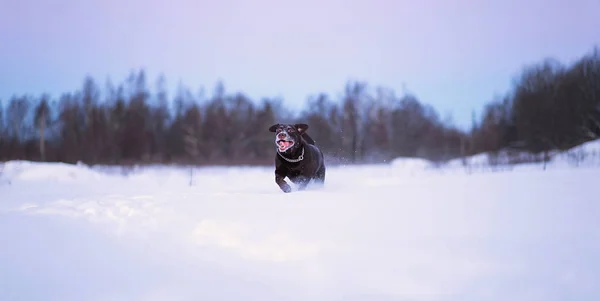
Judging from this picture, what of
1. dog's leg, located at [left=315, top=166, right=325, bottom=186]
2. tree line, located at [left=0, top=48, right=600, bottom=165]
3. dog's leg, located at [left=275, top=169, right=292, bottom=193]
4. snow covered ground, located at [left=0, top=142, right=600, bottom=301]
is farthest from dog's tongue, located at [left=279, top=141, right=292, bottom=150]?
tree line, located at [left=0, top=48, right=600, bottom=165]

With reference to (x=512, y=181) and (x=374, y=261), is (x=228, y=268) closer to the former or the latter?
(x=374, y=261)

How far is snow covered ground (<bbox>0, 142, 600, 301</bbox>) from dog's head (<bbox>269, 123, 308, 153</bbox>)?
6.47ft

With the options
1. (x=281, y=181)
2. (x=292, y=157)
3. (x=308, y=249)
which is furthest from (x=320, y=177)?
(x=308, y=249)

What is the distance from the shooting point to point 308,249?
3346mm

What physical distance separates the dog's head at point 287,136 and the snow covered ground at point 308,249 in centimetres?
197

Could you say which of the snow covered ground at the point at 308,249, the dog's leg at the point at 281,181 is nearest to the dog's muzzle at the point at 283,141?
the dog's leg at the point at 281,181

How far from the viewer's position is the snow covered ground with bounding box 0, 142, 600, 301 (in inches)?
112

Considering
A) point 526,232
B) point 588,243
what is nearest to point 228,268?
point 526,232

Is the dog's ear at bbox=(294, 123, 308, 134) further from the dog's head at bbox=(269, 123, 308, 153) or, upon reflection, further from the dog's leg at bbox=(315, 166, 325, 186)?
the dog's leg at bbox=(315, 166, 325, 186)

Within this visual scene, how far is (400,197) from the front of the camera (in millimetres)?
4715

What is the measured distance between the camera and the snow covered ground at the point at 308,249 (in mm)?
2857

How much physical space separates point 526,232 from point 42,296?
3959mm

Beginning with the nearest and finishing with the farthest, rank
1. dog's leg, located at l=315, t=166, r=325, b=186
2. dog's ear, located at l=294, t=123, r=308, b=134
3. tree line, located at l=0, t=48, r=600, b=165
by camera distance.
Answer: dog's ear, located at l=294, t=123, r=308, b=134 → dog's leg, located at l=315, t=166, r=325, b=186 → tree line, located at l=0, t=48, r=600, b=165

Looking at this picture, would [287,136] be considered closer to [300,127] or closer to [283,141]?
[283,141]
